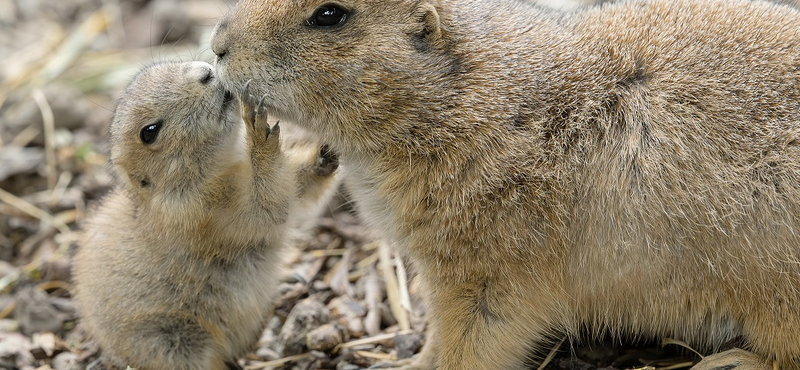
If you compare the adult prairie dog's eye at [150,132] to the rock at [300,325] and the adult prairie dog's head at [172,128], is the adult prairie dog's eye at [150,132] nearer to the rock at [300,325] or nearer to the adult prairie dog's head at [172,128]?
the adult prairie dog's head at [172,128]

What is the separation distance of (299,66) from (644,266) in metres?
1.95

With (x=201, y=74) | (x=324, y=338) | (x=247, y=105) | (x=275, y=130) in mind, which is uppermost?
(x=201, y=74)

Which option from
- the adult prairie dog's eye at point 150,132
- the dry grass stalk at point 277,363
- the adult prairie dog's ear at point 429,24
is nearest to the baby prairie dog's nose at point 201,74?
the adult prairie dog's eye at point 150,132

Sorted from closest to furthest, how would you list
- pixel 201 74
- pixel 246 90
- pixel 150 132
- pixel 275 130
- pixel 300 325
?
pixel 246 90 < pixel 275 130 < pixel 201 74 < pixel 150 132 < pixel 300 325

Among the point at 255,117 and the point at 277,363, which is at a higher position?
the point at 255,117

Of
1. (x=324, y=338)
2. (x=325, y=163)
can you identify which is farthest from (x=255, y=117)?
(x=324, y=338)

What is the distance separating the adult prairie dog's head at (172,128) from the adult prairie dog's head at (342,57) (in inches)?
27.6

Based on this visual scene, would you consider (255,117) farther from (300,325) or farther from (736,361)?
(736,361)

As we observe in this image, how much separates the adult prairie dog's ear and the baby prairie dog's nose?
1389mm

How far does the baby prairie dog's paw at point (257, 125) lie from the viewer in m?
4.34

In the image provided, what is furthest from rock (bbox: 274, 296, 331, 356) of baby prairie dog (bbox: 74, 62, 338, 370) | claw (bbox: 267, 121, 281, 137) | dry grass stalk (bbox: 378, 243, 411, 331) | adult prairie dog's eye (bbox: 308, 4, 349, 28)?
adult prairie dog's eye (bbox: 308, 4, 349, 28)

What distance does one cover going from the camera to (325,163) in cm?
531

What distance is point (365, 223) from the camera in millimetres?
4801

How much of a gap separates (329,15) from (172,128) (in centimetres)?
137
